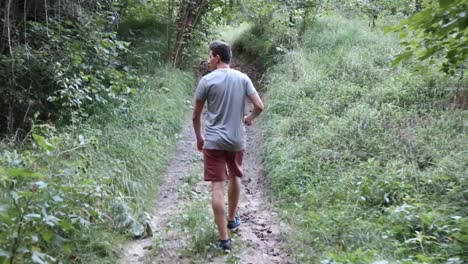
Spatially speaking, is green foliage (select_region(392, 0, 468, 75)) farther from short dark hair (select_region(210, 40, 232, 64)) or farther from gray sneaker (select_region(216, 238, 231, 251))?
gray sneaker (select_region(216, 238, 231, 251))

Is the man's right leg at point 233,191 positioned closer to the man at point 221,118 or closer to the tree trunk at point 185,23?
the man at point 221,118

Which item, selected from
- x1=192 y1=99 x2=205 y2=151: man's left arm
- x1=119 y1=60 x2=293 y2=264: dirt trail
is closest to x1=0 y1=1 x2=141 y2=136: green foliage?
Answer: x1=119 y1=60 x2=293 y2=264: dirt trail

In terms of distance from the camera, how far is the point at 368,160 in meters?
5.45

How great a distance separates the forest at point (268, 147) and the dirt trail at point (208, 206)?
0.05 m

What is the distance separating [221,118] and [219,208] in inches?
32.9

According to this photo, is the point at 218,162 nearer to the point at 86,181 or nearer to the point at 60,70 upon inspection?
the point at 86,181

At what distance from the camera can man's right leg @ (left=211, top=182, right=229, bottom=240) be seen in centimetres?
408

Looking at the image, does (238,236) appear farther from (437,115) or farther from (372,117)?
(437,115)

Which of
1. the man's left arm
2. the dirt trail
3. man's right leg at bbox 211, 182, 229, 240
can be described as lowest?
the dirt trail

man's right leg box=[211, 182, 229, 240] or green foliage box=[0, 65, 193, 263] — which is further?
man's right leg box=[211, 182, 229, 240]

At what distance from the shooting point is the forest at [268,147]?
3.54 metres

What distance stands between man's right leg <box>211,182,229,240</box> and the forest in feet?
0.70

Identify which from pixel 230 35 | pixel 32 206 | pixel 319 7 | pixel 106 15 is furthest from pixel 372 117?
pixel 230 35

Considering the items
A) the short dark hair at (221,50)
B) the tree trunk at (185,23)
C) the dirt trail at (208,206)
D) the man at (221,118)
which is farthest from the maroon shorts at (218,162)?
the tree trunk at (185,23)
